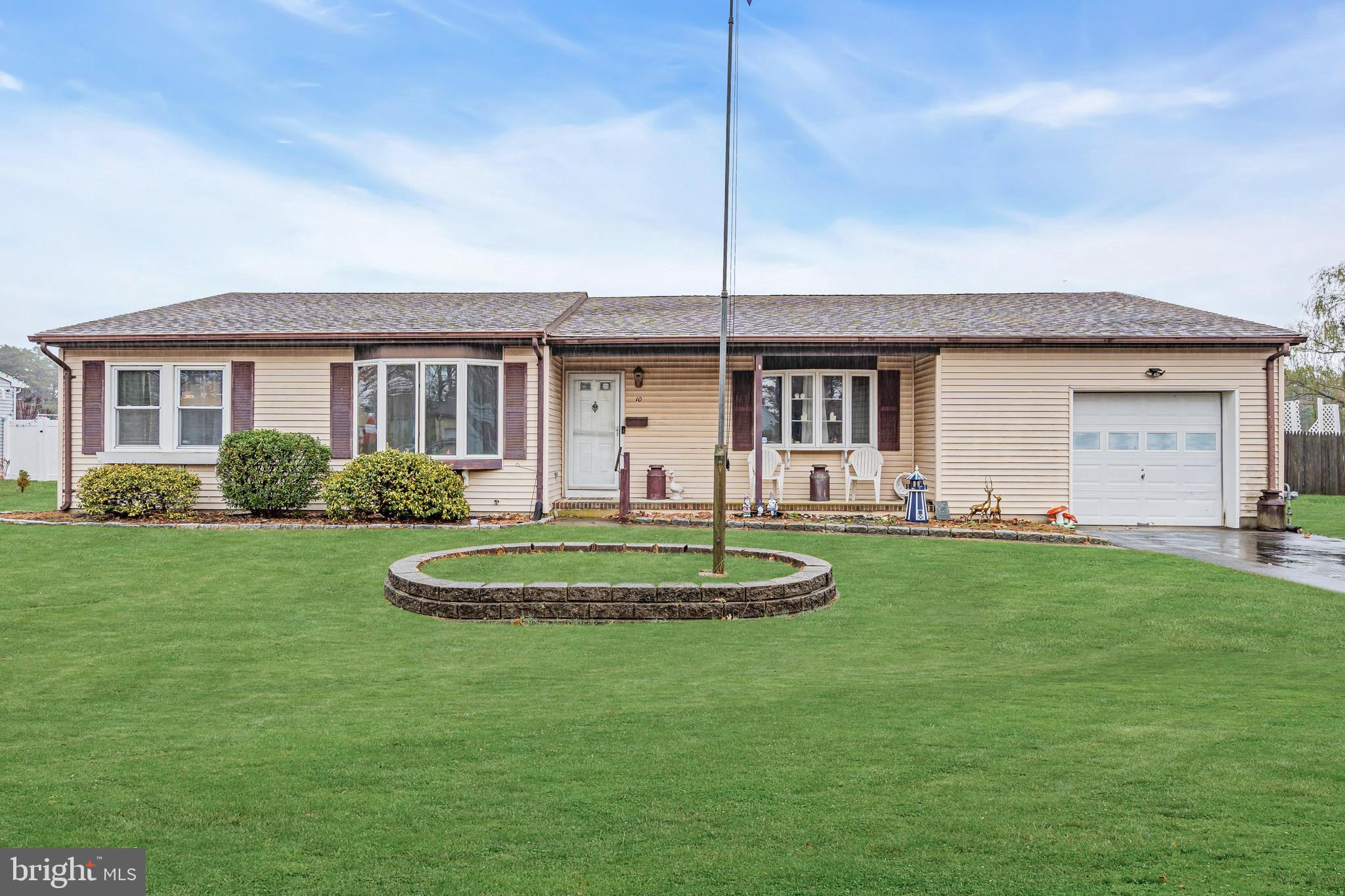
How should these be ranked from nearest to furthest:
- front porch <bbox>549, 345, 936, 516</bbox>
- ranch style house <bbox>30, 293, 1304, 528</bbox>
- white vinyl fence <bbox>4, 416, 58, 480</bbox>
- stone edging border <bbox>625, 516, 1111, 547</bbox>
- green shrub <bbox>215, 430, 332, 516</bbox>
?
1. stone edging border <bbox>625, 516, 1111, 547</bbox>
2. green shrub <bbox>215, 430, 332, 516</bbox>
3. ranch style house <bbox>30, 293, 1304, 528</bbox>
4. front porch <bbox>549, 345, 936, 516</bbox>
5. white vinyl fence <bbox>4, 416, 58, 480</bbox>

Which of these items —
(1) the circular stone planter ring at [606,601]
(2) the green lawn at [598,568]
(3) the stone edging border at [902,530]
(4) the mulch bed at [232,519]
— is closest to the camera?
(1) the circular stone planter ring at [606,601]

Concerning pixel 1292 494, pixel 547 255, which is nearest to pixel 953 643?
pixel 1292 494

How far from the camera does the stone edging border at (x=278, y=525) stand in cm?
1260

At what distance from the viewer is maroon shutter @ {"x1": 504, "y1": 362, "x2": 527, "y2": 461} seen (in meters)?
14.5

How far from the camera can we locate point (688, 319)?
642 inches

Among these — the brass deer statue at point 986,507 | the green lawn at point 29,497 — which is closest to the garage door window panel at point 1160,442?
the brass deer statue at point 986,507

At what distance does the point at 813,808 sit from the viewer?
3.04 metres

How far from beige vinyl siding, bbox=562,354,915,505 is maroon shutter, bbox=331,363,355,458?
12.9ft

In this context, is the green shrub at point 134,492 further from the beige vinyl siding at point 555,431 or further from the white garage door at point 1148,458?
the white garage door at point 1148,458

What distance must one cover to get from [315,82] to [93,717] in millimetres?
15812

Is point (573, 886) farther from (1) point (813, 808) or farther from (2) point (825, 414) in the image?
(2) point (825, 414)

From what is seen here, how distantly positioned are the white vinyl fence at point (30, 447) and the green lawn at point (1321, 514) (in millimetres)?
32262

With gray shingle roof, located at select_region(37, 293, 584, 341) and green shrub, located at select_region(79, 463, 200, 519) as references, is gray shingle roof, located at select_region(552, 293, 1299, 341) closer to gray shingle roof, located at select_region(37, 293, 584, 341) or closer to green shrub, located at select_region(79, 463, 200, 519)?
gray shingle roof, located at select_region(37, 293, 584, 341)

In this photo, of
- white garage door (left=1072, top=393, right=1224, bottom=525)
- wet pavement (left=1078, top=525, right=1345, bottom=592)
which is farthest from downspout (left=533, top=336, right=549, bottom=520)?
white garage door (left=1072, top=393, right=1224, bottom=525)
